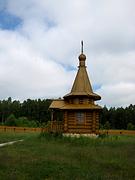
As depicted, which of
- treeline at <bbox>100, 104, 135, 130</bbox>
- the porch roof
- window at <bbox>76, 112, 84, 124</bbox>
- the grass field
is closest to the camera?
the grass field

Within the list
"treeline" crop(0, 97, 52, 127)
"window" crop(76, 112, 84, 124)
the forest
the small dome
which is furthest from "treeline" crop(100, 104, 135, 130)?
"window" crop(76, 112, 84, 124)

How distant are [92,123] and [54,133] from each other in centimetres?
350

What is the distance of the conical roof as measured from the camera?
33.3 meters

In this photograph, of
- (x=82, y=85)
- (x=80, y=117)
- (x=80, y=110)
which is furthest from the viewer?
(x=82, y=85)

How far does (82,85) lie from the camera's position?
1342 inches

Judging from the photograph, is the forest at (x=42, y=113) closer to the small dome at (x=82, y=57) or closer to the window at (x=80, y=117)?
the small dome at (x=82, y=57)

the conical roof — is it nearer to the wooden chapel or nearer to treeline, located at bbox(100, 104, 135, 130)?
the wooden chapel

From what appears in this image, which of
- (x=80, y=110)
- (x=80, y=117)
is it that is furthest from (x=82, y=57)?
(x=80, y=117)

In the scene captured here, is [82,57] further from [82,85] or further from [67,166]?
[67,166]

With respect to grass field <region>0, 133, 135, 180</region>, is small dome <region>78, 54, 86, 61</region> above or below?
above

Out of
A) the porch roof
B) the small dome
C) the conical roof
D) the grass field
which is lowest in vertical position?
the grass field

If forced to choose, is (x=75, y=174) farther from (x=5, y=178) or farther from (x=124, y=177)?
(x=5, y=178)

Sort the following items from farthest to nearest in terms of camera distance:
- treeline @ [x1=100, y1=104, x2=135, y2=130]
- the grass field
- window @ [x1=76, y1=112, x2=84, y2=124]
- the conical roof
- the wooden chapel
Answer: treeline @ [x1=100, y1=104, x2=135, y2=130] < the conical roof < window @ [x1=76, y1=112, x2=84, y2=124] < the wooden chapel < the grass field

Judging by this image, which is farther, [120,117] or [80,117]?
[120,117]
